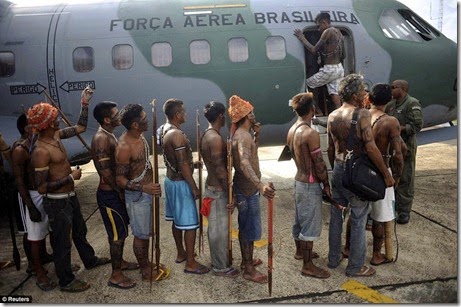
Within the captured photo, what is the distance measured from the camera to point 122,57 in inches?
300

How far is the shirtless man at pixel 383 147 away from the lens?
4.98 metres

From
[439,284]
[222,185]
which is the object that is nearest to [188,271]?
[222,185]

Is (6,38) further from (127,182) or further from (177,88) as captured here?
(127,182)

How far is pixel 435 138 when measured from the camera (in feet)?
25.5

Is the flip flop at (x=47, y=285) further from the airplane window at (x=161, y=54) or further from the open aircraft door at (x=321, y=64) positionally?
the open aircraft door at (x=321, y=64)

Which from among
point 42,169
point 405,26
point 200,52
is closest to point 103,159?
point 42,169

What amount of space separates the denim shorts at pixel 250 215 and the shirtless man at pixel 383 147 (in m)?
1.50

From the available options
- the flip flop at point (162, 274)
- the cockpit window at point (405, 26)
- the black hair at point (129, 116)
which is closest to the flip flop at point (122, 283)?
the flip flop at point (162, 274)

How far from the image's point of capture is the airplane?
7.61m

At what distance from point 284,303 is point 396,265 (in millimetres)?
1712

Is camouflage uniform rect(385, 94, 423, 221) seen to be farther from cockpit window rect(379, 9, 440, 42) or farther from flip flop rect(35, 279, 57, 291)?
flip flop rect(35, 279, 57, 291)

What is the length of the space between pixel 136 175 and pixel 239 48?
389 centimetres

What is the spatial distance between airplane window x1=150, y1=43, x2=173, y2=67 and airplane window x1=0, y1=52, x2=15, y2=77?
261cm

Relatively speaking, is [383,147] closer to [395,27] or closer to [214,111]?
[214,111]
